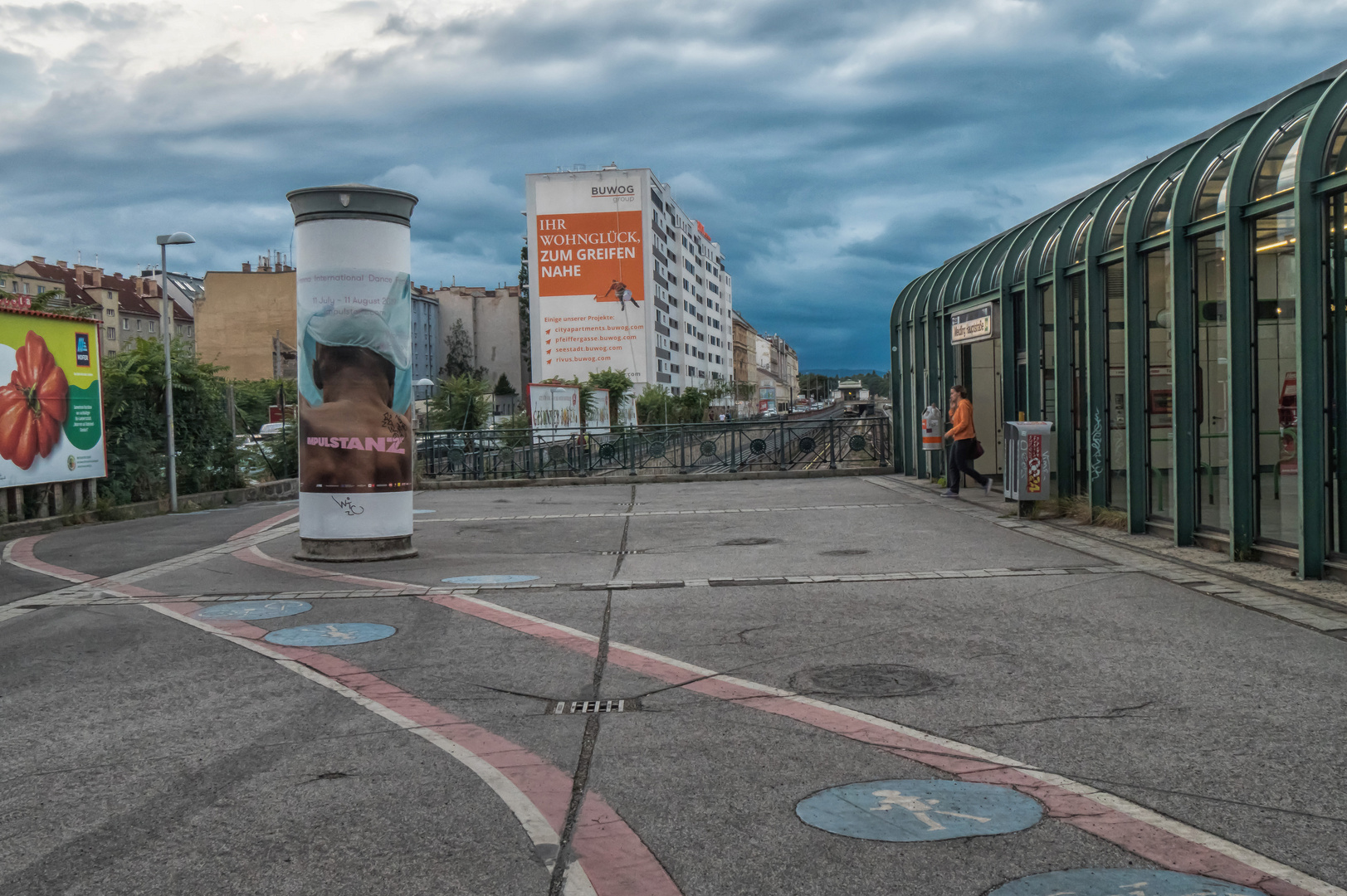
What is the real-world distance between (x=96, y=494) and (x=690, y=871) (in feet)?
61.4

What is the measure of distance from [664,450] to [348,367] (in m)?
15.5

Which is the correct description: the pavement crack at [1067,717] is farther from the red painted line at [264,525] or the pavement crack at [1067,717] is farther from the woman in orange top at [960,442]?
the woman in orange top at [960,442]

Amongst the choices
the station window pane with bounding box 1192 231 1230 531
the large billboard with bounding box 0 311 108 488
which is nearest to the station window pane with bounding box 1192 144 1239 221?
the station window pane with bounding box 1192 231 1230 531

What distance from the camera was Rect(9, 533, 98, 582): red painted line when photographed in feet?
38.2

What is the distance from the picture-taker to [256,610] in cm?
938

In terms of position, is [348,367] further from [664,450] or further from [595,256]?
[595,256]

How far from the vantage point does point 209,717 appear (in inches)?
231

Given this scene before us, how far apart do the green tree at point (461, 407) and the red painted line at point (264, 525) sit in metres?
18.3

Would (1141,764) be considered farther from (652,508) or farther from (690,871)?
(652,508)

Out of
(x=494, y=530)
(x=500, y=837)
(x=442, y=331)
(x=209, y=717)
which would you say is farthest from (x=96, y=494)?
(x=442, y=331)

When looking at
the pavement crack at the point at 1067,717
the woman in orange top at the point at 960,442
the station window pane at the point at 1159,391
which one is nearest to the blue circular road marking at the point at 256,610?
the pavement crack at the point at 1067,717

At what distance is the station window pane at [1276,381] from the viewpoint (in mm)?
9867

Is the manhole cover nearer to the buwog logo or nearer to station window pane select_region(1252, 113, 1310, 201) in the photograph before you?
station window pane select_region(1252, 113, 1310, 201)

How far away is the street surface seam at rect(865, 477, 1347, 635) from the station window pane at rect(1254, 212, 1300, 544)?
0.91 m
